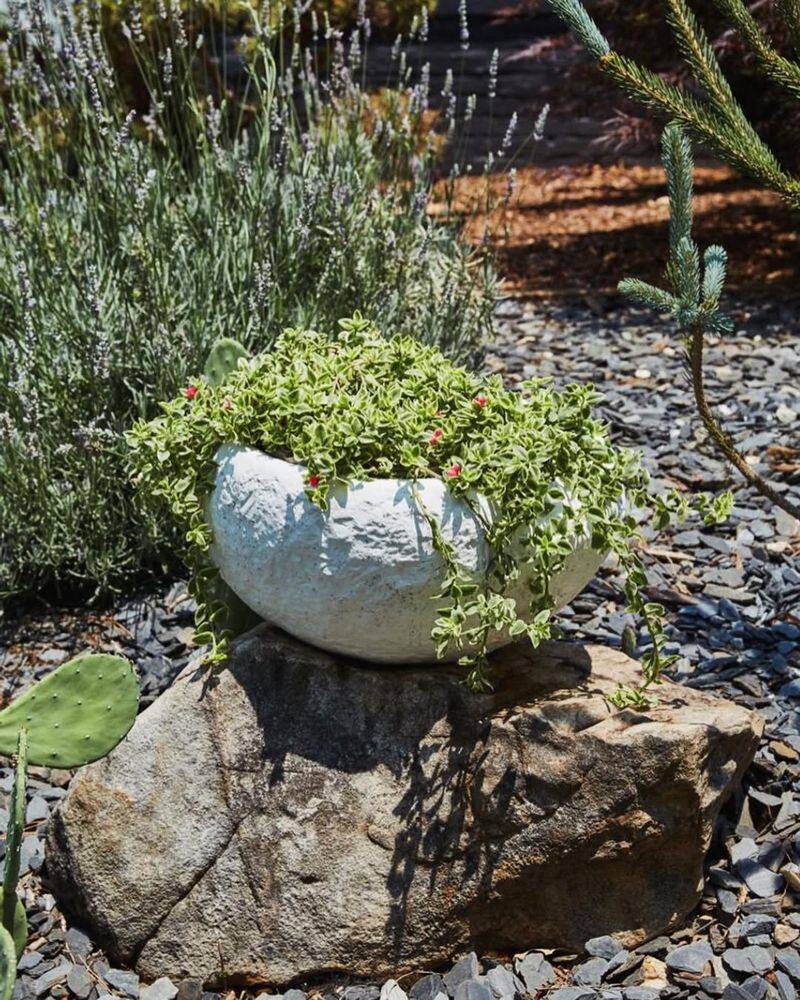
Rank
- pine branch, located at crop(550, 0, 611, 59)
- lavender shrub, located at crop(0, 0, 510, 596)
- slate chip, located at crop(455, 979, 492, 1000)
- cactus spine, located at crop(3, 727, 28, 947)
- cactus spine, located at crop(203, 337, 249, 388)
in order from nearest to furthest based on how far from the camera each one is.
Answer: cactus spine, located at crop(3, 727, 28, 947) → slate chip, located at crop(455, 979, 492, 1000) → pine branch, located at crop(550, 0, 611, 59) → cactus spine, located at crop(203, 337, 249, 388) → lavender shrub, located at crop(0, 0, 510, 596)

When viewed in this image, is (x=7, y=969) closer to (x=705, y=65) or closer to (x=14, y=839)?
(x=14, y=839)

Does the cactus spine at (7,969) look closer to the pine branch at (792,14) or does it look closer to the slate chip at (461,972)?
the slate chip at (461,972)

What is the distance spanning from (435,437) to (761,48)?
4.21 ft

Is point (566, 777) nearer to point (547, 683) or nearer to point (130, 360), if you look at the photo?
point (547, 683)

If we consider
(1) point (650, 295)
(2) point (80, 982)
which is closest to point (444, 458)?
(1) point (650, 295)

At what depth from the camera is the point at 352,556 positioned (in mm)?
2361

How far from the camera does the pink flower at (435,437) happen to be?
246cm

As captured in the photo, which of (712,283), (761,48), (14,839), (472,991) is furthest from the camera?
(761,48)

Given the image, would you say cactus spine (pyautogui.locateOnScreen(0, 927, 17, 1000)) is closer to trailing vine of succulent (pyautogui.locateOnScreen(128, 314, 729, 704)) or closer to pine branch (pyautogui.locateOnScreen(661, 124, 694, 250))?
trailing vine of succulent (pyautogui.locateOnScreen(128, 314, 729, 704))

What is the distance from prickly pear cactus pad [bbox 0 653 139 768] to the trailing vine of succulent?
256 millimetres

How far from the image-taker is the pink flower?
2465 mm

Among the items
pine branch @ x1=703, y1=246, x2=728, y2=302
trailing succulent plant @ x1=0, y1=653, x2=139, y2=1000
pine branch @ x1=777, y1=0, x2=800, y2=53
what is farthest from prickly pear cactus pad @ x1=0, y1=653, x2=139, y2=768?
pine branch @ x1=777, y1=0, x2=800, y2=53

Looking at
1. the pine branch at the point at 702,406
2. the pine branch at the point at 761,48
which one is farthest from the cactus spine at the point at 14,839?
the pine branch at the point at 761,48

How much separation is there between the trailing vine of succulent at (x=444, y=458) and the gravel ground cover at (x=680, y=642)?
0.49 meters
